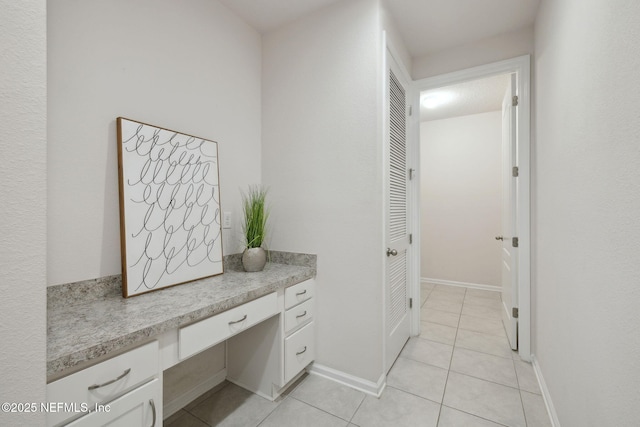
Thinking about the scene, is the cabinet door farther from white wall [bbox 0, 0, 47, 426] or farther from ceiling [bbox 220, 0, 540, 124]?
ceiling [bbox 220, 0, 540, 124]

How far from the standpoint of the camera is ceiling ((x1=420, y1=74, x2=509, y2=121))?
3.07 m

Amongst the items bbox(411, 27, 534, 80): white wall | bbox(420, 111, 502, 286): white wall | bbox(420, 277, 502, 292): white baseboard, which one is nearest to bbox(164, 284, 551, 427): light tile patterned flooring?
bbox(420, 277, 502, 292): white baseboard

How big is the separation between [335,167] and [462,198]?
10.2 ft

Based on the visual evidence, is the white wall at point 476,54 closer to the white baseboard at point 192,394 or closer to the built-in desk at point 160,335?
the built-in desk at point 160,335

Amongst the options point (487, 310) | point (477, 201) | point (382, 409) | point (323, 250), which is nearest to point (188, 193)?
point (323, 250)

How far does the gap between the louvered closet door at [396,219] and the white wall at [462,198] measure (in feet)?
7.25

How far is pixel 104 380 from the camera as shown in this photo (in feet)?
2.86

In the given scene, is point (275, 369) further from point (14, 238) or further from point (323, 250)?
point (14, 238)

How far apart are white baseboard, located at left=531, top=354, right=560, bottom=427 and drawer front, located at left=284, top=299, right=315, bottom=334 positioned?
143cm

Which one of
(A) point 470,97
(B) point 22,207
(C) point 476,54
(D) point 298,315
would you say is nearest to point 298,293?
(D) point 298,315

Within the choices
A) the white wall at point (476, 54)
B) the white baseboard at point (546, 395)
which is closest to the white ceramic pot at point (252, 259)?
the white baseboard at point (546, 395)

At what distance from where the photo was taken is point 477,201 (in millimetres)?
4043

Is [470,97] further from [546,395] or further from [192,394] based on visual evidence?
[192,394]

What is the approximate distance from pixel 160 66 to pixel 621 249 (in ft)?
7.06
